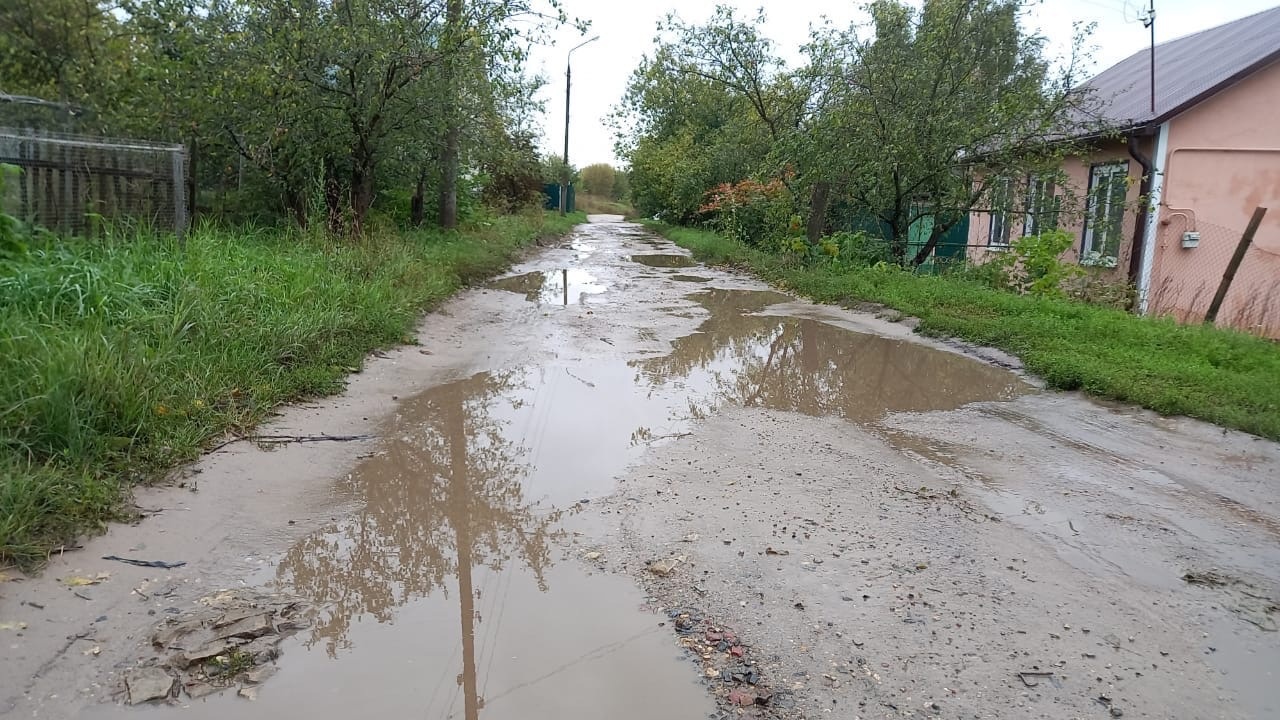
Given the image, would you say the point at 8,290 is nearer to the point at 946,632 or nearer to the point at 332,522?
the point at 332,522

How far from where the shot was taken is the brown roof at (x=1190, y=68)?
11.3m

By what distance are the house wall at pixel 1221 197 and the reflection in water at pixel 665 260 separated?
927cm

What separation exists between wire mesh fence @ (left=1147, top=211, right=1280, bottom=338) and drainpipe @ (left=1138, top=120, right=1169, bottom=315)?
3.6 inches

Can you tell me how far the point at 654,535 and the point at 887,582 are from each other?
3.54ft

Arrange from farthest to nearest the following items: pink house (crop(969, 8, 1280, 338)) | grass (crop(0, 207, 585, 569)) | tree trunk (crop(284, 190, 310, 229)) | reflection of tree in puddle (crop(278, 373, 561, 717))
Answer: pink house (crop(969, 8, 1280, 338)), tree trunk (crop(284, 190, 310, 229)), grass (crop(0, 207, 585, 569)), reflection of tree in puddle (crop(278, 373, 561, 717))

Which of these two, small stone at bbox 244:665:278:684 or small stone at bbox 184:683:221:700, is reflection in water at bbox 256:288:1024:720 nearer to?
small stone at bbox 244:665:278:684

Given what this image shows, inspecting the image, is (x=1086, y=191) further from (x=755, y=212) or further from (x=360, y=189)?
(x=360, y=189)

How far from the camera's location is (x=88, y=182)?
7.41 metres

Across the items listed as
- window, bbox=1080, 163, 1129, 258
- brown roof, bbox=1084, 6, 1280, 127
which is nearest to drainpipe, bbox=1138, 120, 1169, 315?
window, bbox=1080, 163, 1129, 258

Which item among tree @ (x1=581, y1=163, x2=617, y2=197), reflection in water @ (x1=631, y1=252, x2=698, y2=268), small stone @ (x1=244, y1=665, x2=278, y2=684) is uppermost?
tree @ (x1=581, y1=163, x2=617, y2=197)

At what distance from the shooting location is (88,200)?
7422 mm

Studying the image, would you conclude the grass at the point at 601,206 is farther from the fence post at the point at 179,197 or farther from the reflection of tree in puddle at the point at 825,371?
the fence post at the point at 179,197

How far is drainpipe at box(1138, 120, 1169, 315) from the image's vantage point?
1162 centimetres

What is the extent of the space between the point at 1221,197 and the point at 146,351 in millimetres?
13810
